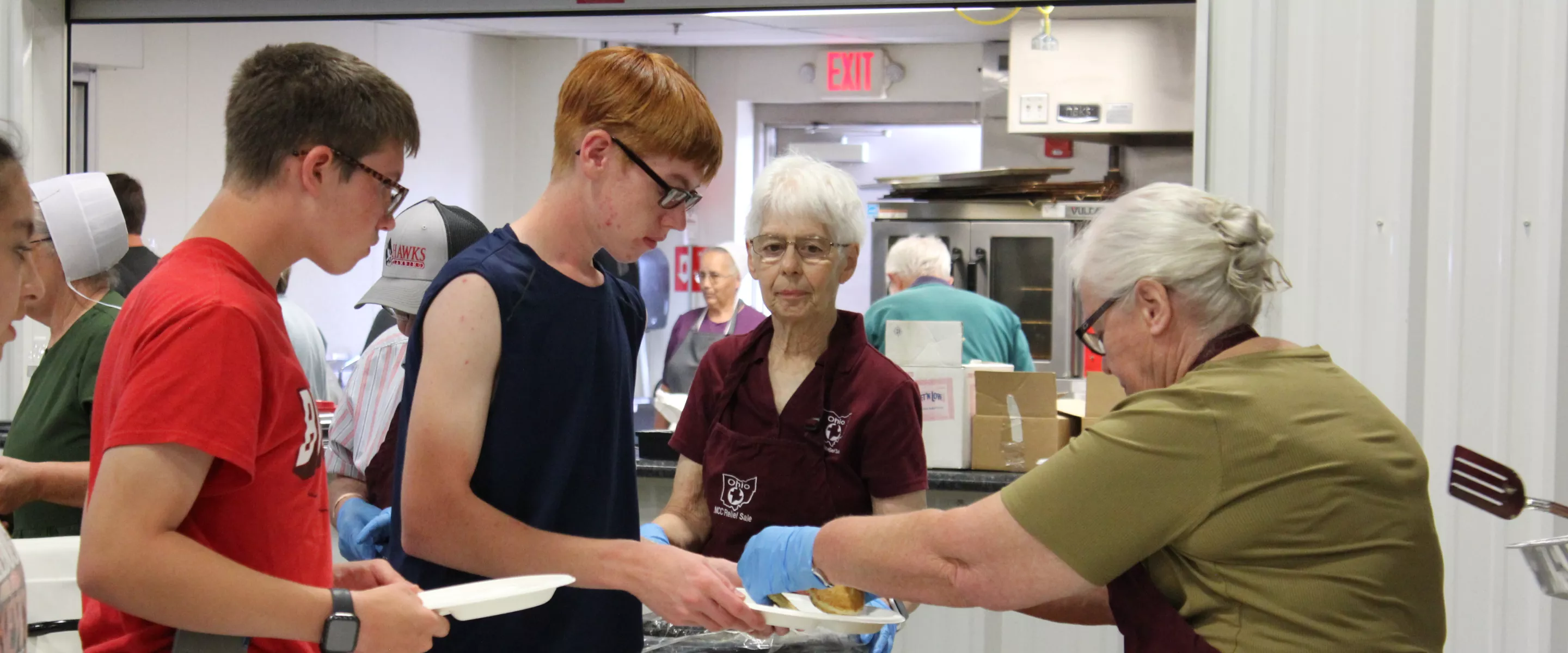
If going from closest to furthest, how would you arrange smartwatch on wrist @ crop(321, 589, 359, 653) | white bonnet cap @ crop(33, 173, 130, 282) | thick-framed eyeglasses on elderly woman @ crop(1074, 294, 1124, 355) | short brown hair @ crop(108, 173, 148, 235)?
smartwatch on wrist @ crop(321, 589, 359, 653)
thick-framed eyeglasses on elderly woman @ crop(1074, 294, 1124, 355)
white bonnet cap @ crop(33, 173, 130, 282)
short brown hair @ crop(108, 173, 148, 235)

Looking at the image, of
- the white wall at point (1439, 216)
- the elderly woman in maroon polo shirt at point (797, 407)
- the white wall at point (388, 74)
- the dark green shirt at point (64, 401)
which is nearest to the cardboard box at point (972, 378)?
the white wall at point (1439, 216)

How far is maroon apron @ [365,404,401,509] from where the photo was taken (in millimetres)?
2664

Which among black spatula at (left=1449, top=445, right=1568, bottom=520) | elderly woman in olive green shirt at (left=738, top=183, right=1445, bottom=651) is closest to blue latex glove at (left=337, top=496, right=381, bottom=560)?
elderly woman in olive green shirt at (left=738, top=183, right=1445, bottom=651)

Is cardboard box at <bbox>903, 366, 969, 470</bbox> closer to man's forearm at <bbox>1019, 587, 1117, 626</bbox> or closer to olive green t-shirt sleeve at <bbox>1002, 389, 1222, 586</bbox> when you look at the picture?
man's forearm at <bbox>1019, 587, 1117, 626</bbox>

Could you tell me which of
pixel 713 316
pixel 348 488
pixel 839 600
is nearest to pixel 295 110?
pixel 839 600

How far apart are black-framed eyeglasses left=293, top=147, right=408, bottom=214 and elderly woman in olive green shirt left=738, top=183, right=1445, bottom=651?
2.76ft

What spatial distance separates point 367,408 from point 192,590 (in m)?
1.63

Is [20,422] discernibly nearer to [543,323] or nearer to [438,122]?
[543,323]

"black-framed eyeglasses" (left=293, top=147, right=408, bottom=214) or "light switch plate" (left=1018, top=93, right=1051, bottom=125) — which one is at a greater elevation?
"light switch plate" (left=1018, top=93, right=1051, bottom=125)

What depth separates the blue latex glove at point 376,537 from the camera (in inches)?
92.7

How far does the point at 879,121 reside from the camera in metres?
8.55

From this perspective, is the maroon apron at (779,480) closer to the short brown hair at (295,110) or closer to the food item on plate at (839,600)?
the food item on plate at (839,600)

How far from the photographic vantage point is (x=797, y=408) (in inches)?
88.7

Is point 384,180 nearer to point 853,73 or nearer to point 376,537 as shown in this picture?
point 376,537
